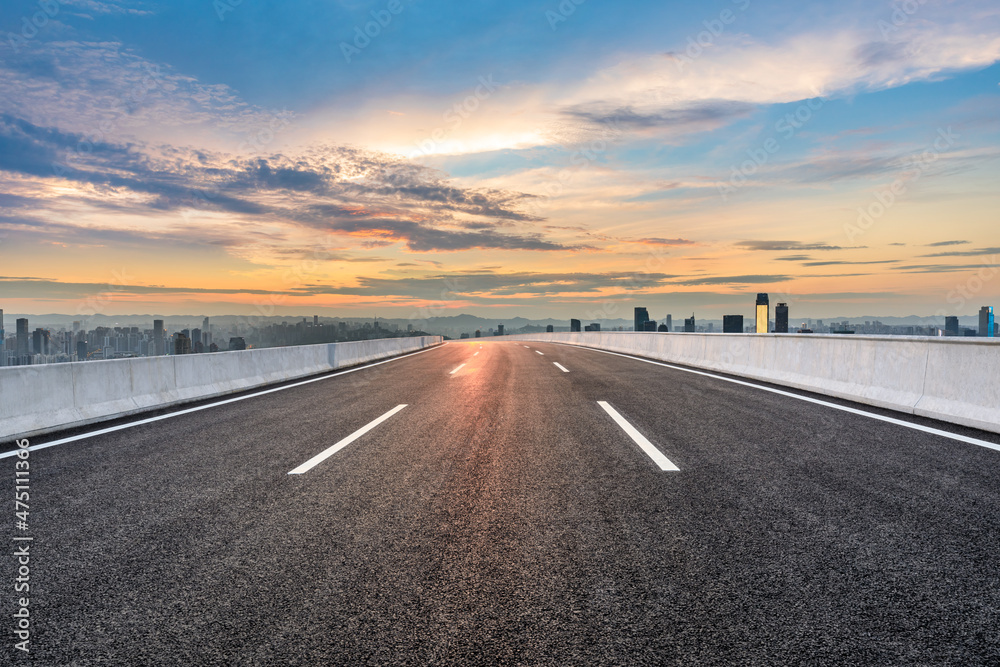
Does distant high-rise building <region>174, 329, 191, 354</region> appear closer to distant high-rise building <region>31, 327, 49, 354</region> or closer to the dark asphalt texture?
the dark asphalt texture

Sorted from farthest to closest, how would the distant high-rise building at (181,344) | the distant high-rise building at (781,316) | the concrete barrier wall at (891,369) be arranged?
the distant high-rise building at (781,316), the distant high-rise building at (181,344), the concrete barrier wall at (891,369)

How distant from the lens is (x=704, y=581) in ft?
10.2

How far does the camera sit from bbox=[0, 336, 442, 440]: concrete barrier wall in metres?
7.36

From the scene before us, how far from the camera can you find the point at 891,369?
8859 mm

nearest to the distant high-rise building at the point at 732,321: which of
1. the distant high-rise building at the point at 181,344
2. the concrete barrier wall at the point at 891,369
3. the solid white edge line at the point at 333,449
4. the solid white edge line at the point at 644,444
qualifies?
the concrete barrier wall at the point at 891,369

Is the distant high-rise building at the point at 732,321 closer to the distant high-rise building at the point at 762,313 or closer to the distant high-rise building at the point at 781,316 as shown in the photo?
the distant high-rise building at the point at 762,313

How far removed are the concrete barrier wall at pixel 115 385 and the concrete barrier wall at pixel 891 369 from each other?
11.2m

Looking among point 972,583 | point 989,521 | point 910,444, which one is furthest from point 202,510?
point 910,444

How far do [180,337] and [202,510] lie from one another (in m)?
13.4

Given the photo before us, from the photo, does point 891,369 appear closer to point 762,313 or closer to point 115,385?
point 115,385

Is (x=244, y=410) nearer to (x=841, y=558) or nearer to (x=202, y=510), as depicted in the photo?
(x=202, y=510)

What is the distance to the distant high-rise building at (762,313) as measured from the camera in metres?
62.3

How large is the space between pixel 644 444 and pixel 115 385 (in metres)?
7.78

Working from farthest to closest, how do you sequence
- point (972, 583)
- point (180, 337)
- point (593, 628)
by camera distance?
point (180, 337), point (972, 583), point (593, 628)
